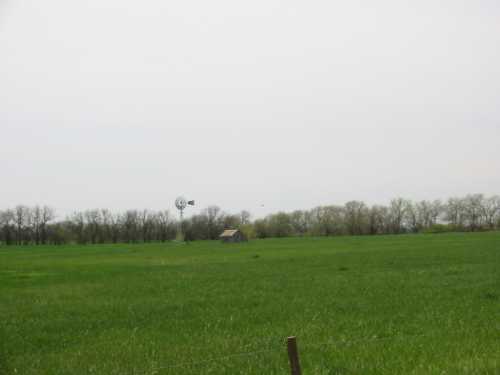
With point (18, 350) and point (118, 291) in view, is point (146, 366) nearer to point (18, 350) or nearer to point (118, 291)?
point (18, 350)

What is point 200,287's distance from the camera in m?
26.2

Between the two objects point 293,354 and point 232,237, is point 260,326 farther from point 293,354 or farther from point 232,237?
point 232,237

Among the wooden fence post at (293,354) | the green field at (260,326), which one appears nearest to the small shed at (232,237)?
the green field at (260,326)

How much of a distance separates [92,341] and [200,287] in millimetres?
12519

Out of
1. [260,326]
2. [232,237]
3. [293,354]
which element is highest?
[293,354]

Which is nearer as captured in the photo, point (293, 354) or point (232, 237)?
point (293, 354)

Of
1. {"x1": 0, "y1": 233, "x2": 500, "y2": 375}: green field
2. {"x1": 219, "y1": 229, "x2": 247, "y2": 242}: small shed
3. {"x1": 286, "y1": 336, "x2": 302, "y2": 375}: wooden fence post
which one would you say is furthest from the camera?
{"x1": 219, "y1": 229, "x2": 247, "y2": 242}: small shed

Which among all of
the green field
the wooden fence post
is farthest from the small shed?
the wooden fence post

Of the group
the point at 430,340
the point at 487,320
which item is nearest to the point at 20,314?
the point at 430,340

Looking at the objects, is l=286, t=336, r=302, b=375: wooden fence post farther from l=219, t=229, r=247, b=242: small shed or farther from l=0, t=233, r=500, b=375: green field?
l=219, t=229, r=247, b=242: small shed

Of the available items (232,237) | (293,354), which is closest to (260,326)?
(293,354)

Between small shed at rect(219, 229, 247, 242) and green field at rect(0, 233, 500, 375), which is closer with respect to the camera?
green field at rect(0, 233, 500, 375)

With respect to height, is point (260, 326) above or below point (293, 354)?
below

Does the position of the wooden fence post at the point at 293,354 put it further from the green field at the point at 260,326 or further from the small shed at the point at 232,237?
the small shed at the point at 232,237
